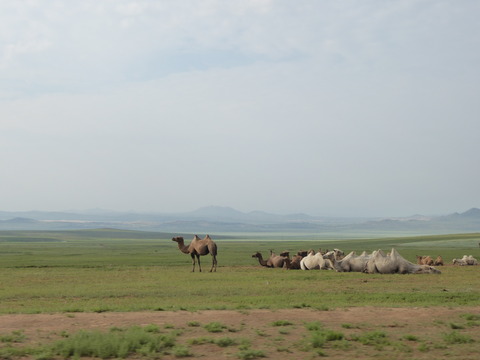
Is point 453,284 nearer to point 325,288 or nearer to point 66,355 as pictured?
point 325,288

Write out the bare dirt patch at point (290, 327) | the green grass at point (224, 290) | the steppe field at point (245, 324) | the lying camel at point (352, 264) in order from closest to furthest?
the steppe field at point (245, 324)
the bare dirt patch at point (290, 327)
the green grass at point (224, 290)
the lying camel at point (352, 264)

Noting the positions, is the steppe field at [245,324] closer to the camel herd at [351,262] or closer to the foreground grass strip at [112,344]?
the foreground grass strip at [112,344]

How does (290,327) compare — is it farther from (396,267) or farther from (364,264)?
(364,264)

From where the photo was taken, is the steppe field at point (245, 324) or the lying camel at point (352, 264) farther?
the lying camel at point (352, 264)

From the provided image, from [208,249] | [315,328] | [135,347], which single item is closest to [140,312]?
[135,347]

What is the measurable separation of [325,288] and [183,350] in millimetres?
12105

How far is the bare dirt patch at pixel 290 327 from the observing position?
11719 millimetres

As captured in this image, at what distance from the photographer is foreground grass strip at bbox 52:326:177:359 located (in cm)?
1116

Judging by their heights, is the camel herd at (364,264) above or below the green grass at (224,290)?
above

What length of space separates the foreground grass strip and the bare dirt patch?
41cm

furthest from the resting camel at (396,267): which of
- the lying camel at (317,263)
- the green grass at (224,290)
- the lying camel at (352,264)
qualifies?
the lying camel at (317,263)

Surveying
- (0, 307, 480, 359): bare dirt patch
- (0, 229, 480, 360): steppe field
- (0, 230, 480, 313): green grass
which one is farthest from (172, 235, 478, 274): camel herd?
(0, 307, 480, 359): bare dirt patch

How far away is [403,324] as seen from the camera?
45.2 feet

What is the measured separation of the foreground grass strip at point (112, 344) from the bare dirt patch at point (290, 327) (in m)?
0.41
